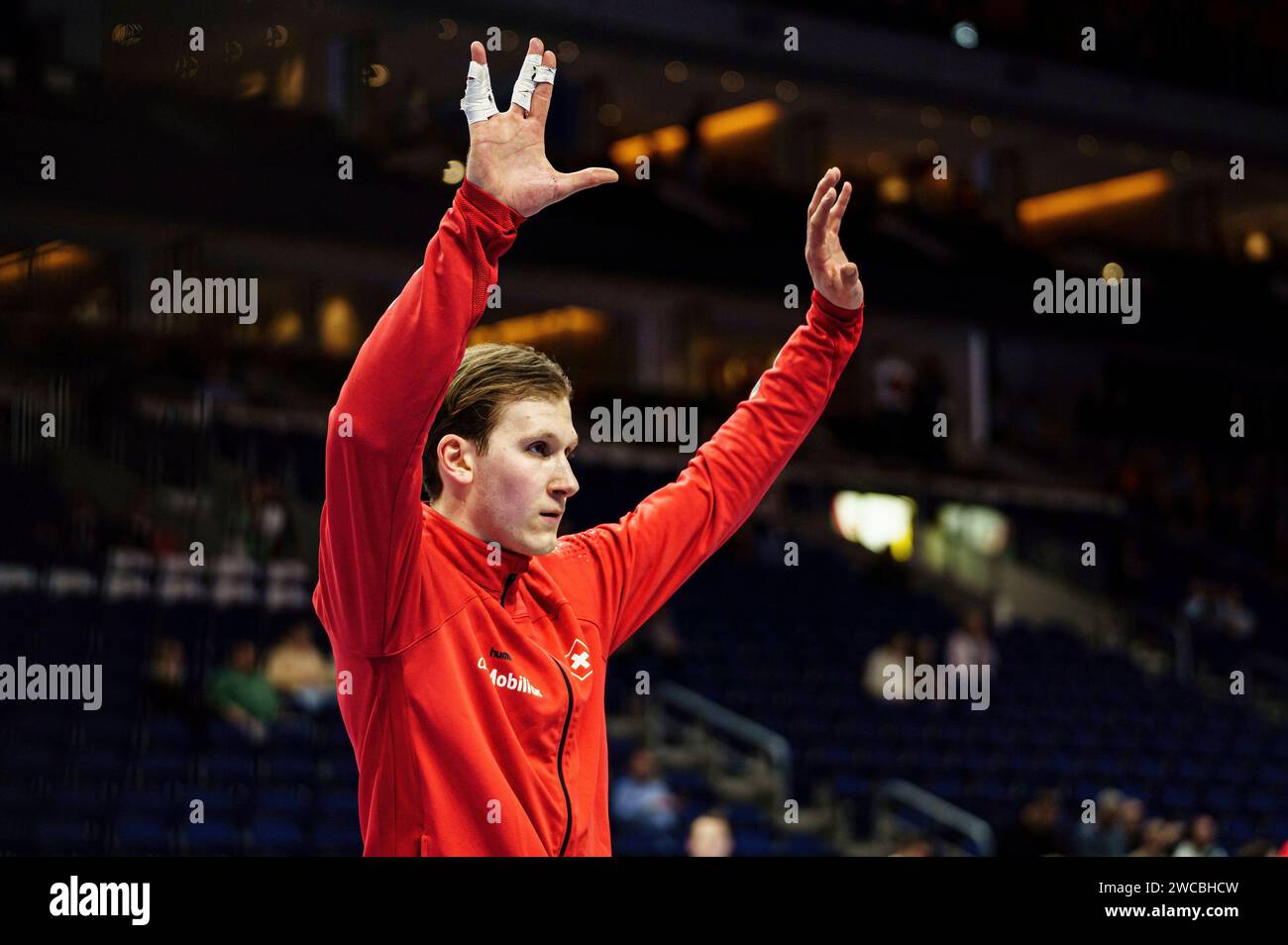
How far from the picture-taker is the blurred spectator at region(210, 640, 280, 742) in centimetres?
662

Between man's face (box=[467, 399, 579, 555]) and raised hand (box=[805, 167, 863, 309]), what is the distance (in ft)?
1.56

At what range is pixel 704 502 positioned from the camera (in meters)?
2.14

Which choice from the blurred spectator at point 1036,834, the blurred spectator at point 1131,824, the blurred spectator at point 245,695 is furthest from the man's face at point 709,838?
the blurred spectator at point 1131,824

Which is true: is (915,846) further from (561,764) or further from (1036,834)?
(561,764)

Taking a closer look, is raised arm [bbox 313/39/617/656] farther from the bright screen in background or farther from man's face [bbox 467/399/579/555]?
the bright screen in background

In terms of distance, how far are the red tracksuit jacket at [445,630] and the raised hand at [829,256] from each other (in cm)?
49

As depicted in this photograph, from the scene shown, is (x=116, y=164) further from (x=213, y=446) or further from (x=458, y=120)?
(x=458, y=120)

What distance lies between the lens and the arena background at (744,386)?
22.8 ft

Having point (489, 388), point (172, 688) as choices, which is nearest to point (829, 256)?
point (489, 388)

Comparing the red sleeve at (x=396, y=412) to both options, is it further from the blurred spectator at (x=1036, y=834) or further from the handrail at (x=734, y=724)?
the handrail at (x=734, y=724)

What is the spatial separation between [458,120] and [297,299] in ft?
6.62

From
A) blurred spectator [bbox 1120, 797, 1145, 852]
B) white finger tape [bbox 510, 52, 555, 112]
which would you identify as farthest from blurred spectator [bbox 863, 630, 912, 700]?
white finger tape [bbox 510, 52, 555, 112]
